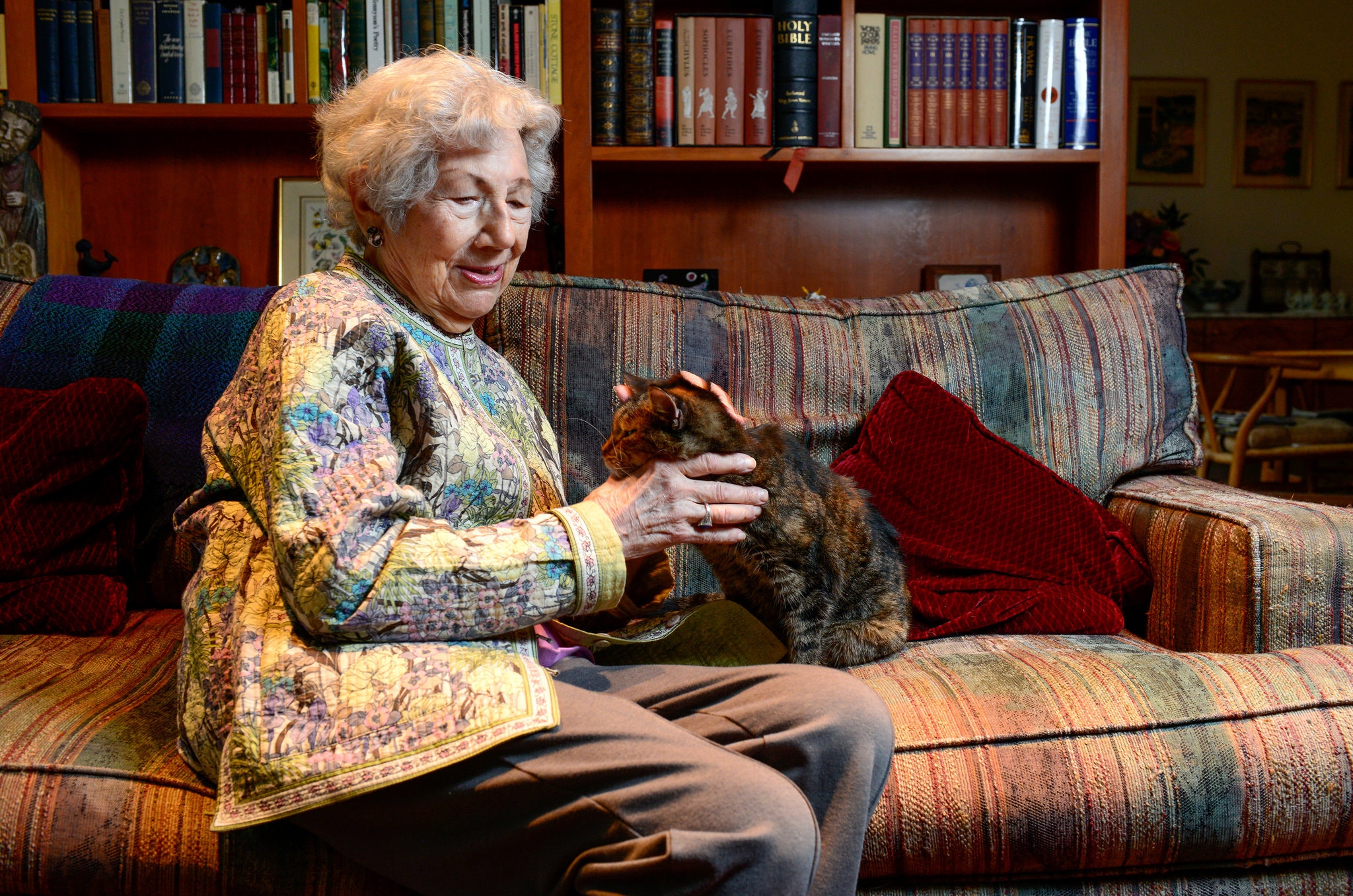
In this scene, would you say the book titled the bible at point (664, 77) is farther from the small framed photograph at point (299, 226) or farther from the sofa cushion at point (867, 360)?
the small framed photograph at point (299, 226)

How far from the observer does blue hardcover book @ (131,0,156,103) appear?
226 cm

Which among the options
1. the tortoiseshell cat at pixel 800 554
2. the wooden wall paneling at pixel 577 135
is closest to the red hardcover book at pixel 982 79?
the wooden wall paneling at pixel 577 135

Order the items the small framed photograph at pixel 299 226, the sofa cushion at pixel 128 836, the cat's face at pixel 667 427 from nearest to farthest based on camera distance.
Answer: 1. the sofa cushion at pixel 128 836
2. the cat's face at pixel 667 427
3. the small framed photograph at pixel 299 226

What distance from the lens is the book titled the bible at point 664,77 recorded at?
2.31 meters

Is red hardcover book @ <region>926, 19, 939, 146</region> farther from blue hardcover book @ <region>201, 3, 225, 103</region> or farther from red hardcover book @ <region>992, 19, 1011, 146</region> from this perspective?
blue hardcover book @ <region>201, 3, 225, 103</region>

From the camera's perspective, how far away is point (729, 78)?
2314 mm

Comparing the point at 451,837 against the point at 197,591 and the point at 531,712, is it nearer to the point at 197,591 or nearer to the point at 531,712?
the point at 531,712

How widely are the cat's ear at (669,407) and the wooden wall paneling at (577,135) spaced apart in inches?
42.8

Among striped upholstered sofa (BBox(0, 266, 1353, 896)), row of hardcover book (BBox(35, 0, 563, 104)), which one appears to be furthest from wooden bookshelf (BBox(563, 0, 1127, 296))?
striped upholstered sofa (BBox(0, 266, 1353, 896))

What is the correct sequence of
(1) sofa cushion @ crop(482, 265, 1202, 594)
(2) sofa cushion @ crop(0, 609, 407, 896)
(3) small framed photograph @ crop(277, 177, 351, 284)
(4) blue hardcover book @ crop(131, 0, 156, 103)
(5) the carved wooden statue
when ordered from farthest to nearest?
(3) small framed photograph @ crop(277, 177, 351, 284)
(4) blue hardcover book @ crop(131, 0, 156, 103)
(5) the carved wooden statue
(1) sofa cushion @ crop(482, 265, 1202, 594)
(2) sofa cushion @ crop(0, 609, 407, 896)

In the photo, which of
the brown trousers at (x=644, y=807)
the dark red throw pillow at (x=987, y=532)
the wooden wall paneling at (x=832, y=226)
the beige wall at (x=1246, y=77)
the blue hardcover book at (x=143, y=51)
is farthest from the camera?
the beige wall at (x=1246, y=77)

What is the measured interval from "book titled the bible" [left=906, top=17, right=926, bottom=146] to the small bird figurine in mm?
1993

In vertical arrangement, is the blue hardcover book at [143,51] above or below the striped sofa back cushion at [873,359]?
above

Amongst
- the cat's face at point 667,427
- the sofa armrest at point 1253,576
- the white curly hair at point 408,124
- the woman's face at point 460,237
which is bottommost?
the sofa armrest at point 1253,576
